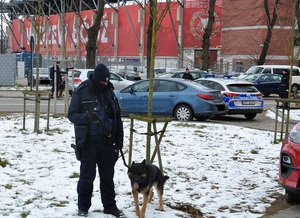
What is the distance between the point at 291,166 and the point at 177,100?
9.95 metres

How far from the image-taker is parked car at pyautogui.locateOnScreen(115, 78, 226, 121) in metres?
16.4

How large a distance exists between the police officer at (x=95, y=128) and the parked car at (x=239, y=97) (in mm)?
11691

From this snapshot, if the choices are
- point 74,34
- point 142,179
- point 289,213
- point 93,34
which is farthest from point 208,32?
point 74,34

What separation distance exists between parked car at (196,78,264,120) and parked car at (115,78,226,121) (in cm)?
58

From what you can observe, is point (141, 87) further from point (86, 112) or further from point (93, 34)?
point (93, 34)

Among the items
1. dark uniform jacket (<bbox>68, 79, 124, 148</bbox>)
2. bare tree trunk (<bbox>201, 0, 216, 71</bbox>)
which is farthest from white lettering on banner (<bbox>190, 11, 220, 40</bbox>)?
dark uniform jacket (<bbox>68, 79, 124, 148</bbox>)

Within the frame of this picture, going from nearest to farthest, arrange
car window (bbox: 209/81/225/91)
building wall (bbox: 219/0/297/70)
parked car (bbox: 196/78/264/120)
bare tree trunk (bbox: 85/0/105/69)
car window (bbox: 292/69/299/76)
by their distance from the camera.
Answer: parked car (bbox: 196/78/264/120) < car window (bbox: 209/81/225/91) < bare tree trunk (bbox: 85/0/105/69) < car window (bbox: 292/69/299/76) < building wall (bbox: 219/0/297/70)

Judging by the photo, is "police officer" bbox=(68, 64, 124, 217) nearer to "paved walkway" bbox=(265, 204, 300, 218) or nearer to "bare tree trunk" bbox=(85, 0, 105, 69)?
"paved walkway" bbox=(265, 204, 300, 218)

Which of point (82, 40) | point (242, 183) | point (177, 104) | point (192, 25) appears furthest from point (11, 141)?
point (82, 40)

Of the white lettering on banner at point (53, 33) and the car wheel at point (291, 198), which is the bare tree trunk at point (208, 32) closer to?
the car wheel at point (291, 198)

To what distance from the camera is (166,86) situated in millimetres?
17094

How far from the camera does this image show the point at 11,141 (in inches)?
422

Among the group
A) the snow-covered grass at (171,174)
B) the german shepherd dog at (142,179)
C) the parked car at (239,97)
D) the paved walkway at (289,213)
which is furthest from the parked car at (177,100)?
the german shepherd dog at (142,179)

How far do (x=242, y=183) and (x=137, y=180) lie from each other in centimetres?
296
